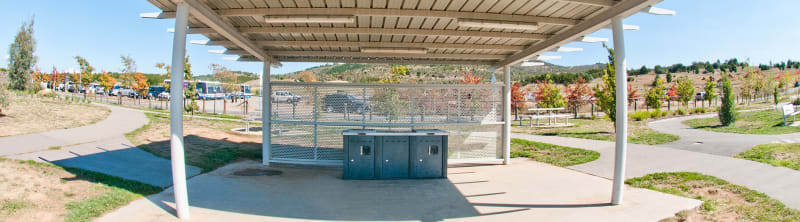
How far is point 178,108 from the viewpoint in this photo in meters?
5.03

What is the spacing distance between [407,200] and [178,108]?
3.70 meters

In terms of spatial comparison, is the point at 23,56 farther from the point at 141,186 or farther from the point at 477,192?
the point at 477,192

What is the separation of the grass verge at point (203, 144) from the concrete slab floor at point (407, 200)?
57.7 inches

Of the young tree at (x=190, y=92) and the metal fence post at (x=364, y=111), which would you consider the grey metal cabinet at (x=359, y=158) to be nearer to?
the metal fence post at (x=364, y=111)

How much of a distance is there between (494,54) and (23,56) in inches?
989

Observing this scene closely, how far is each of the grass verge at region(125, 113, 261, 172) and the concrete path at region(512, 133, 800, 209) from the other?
358 inches

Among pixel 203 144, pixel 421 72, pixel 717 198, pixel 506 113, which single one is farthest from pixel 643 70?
pixel 203 144

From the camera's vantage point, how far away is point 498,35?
7.64 meters

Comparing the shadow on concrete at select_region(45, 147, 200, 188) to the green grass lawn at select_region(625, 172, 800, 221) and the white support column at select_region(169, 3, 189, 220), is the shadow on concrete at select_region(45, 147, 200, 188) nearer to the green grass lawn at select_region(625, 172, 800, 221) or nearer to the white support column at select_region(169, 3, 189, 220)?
the white support column at select_region(169, 3, 189, 220)

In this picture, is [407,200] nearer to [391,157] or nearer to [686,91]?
[391,157]

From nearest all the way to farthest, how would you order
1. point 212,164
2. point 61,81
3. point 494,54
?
point 212,164 → point 494,54 → point 61,81

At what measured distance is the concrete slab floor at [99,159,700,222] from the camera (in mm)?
A: 5391

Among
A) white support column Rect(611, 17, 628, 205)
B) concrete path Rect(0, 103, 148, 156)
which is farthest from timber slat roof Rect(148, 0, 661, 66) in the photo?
concrete path Rect(0, 103, 148, 156)

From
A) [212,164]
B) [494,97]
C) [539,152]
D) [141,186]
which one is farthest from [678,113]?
[141,186]
